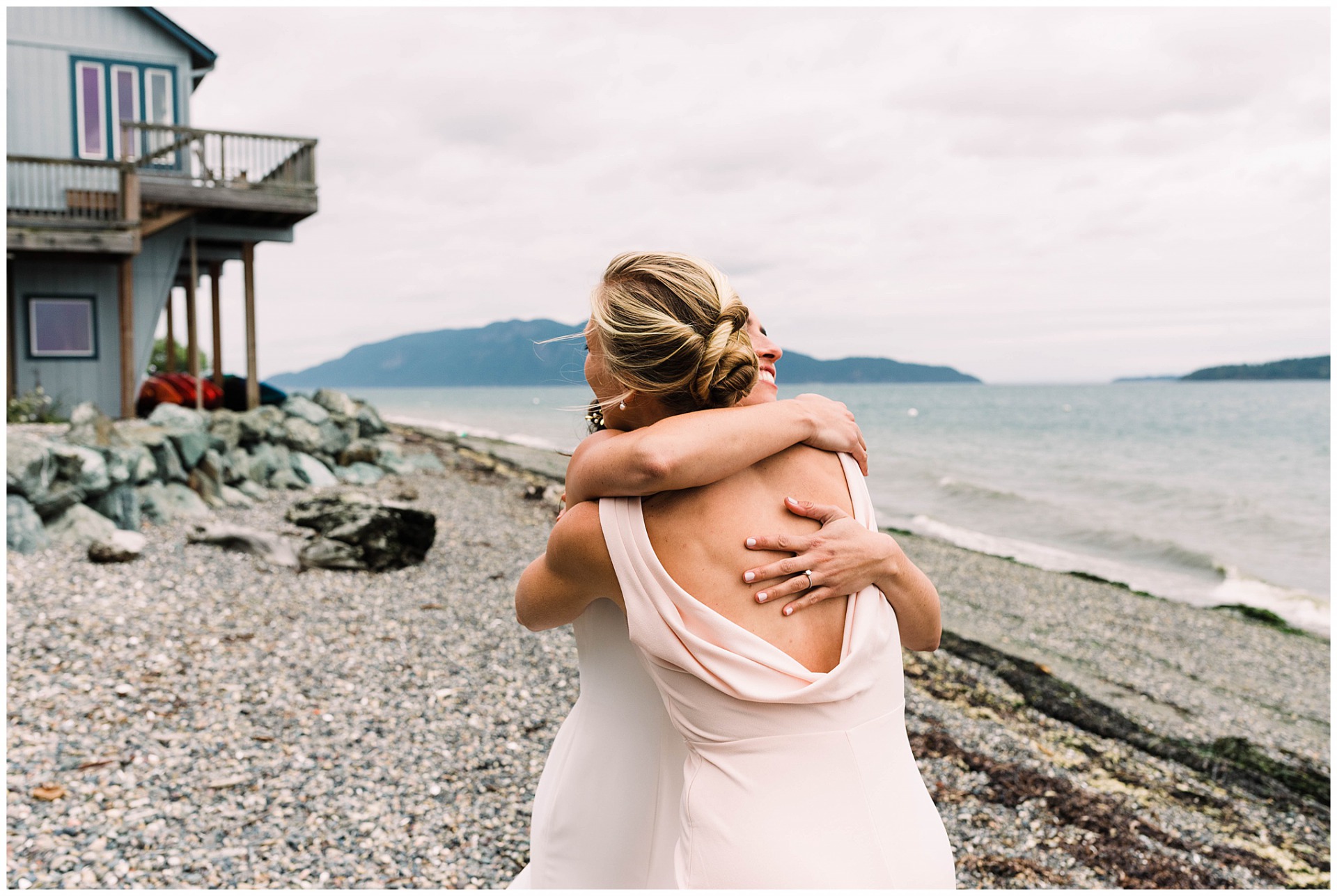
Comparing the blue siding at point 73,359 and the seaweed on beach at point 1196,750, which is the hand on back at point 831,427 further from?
the blue siding at point 73,359

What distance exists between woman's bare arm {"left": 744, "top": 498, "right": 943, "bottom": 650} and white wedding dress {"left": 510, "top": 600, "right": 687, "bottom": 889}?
1.27 feet

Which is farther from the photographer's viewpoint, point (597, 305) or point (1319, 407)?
point (1319, 407)

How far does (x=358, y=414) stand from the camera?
19422 millimetres

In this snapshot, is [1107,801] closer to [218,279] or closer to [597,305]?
[597,305]

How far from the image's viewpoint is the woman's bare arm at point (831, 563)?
5.12ft

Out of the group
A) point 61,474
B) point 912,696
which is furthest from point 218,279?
point 912,696

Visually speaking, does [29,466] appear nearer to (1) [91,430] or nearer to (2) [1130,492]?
(1) [91,430]

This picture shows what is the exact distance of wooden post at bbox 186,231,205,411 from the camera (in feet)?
53.6

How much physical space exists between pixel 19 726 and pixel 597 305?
4979 mm

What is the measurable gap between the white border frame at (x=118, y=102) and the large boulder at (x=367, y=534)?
11.2m

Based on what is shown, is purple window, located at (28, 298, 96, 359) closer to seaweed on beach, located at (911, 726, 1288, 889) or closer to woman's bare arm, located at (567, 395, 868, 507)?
seaweed on beach, located at (911, 726, 1288, 889)

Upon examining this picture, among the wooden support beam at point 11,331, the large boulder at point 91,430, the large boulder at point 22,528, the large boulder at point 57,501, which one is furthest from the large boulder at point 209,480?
the wooden support beam at point 11,331

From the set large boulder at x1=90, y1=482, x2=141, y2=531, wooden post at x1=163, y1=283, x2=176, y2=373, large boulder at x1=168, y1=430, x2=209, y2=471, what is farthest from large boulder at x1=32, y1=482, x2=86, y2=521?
wooden post at x1=163, y1=283, x2=176, y2=373

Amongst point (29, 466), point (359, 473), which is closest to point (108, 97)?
point (359, 473)
